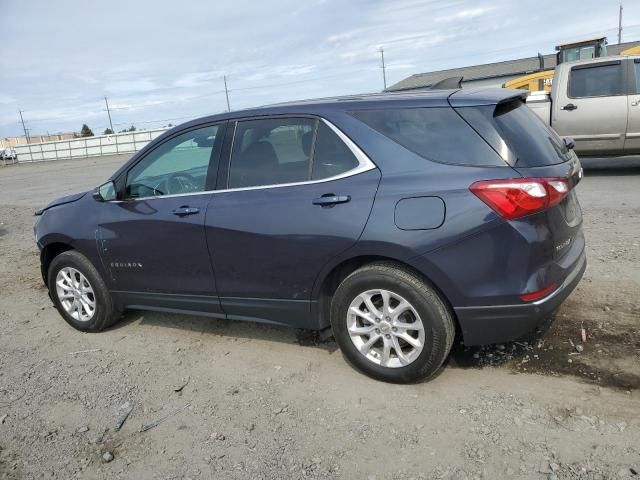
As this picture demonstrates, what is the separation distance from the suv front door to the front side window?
0.21 meters

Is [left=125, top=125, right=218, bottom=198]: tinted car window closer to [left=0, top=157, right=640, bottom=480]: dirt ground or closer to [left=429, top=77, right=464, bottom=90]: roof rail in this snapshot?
[left=0, top=157, right=640, bottom=480]: dirt ground

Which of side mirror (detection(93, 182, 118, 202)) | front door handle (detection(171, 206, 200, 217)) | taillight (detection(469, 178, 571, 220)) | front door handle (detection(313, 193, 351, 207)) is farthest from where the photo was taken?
side mirror (detection(93, 182, 118, 202))

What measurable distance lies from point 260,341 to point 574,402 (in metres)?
2.24

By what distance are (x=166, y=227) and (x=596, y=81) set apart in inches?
345

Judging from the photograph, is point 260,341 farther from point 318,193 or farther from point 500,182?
point 500,182

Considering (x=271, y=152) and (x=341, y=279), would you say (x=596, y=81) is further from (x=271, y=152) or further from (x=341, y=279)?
(x=341, y=279)

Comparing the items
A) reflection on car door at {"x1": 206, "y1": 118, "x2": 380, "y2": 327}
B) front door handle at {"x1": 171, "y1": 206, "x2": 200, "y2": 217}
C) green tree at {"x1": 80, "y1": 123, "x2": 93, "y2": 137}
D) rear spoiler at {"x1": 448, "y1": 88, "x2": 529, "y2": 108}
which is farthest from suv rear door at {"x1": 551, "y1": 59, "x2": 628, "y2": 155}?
green tree at {"x1": 80, "y1": 123, "x2": 93, "y2": 137}

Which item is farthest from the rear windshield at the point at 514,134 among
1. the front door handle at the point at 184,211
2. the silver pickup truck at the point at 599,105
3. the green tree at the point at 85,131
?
the green tree at the point at 85,131

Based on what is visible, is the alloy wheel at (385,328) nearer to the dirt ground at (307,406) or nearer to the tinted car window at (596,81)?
the dirt ground at (307,406)

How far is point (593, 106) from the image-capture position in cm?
972

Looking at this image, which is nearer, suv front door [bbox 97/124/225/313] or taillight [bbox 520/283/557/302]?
taillight [bbox 520/283/557/302]

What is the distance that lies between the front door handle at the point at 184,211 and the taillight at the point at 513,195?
1.93 metres

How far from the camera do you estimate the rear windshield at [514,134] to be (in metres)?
3.06

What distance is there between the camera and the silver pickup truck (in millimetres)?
9406
